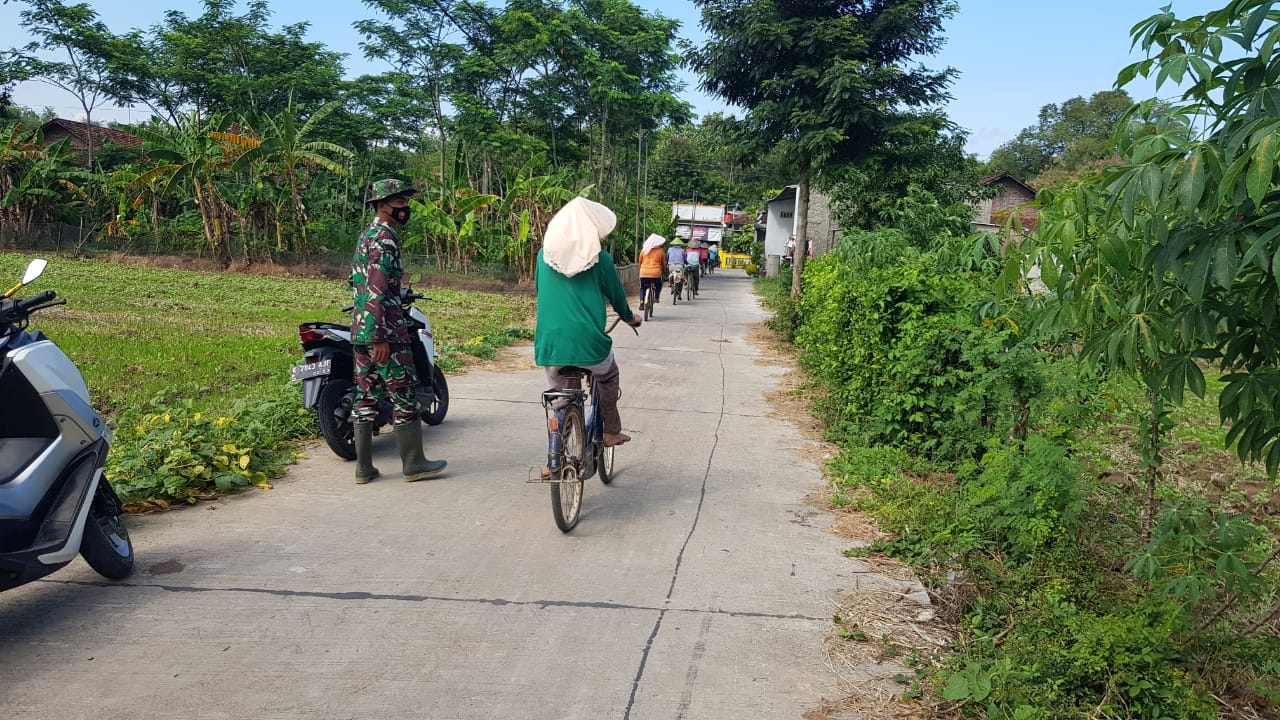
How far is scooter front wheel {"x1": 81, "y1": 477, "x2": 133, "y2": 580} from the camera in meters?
4.22

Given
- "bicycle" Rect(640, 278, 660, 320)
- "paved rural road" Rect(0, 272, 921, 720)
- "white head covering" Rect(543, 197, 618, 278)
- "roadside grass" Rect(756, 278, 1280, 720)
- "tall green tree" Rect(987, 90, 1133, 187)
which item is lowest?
"paved rural road" Rect(0, 272, 921, 720)

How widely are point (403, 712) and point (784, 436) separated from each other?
586 cm

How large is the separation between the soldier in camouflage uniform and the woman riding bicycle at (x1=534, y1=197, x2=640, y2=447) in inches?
44.9

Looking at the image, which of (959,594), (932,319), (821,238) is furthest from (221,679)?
(821,238)

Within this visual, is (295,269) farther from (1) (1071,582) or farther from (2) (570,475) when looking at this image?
(1) (1071,582)

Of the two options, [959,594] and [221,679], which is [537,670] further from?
[959,594]

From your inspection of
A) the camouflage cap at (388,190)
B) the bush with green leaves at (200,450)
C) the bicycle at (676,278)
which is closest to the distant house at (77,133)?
the bicycle at (676,278)

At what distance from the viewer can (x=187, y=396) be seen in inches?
362

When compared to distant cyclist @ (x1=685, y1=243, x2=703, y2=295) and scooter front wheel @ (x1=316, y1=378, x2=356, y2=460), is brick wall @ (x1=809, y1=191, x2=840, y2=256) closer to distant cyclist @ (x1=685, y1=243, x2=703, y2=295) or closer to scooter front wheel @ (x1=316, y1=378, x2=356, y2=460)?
distant cyclist @ (x1=685, y1=243, x2=703, y2=295)

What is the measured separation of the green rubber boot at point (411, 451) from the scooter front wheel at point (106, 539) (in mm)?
1973

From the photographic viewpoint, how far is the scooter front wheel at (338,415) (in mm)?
6629

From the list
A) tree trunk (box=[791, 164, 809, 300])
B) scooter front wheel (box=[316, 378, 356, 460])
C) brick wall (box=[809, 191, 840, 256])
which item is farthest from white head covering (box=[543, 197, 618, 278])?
brick wall (box=[809, 191, 840, 256])

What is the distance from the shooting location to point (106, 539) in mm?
4273

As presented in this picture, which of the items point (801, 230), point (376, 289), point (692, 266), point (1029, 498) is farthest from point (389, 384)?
point (692, 266)
